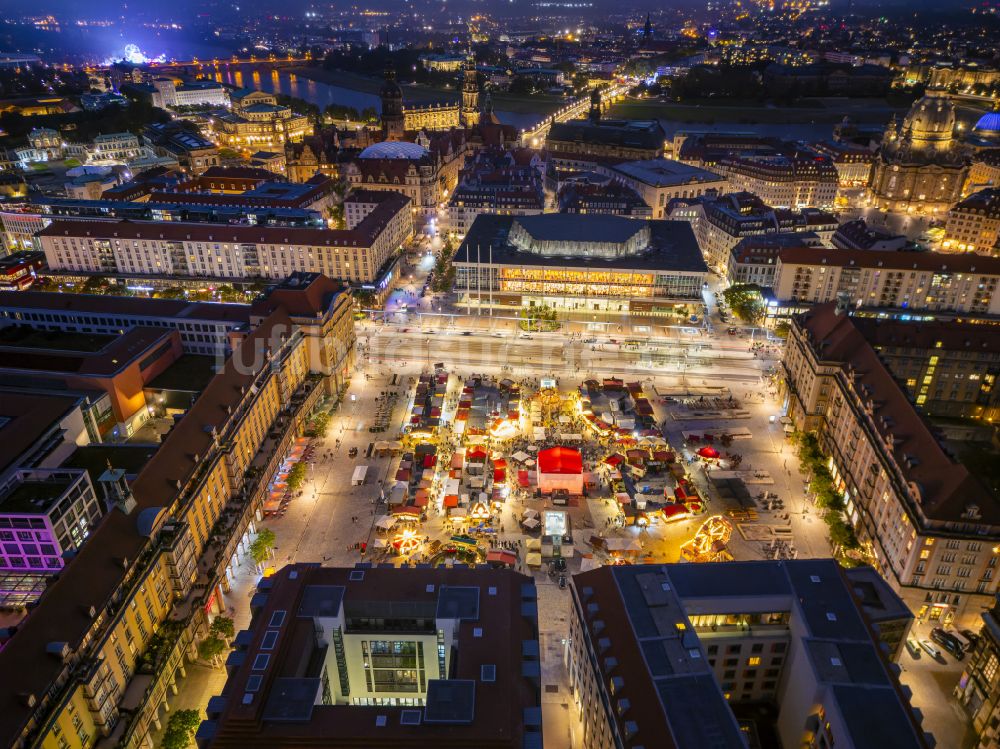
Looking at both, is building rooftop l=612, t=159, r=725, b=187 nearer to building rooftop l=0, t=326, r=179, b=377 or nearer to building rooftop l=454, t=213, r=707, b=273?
building rooftop l=454, t=213, r=707, b=273

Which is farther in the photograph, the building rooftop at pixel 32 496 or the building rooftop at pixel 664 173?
the building rooftop at pixel 664 173

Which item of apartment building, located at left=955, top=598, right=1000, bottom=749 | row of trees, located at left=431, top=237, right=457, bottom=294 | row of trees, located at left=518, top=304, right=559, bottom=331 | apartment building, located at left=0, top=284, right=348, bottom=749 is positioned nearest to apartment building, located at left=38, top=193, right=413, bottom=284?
row of trees, located at left=431, top=237, right=457, bottom=294

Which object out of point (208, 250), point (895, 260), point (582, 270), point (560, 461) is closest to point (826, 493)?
point (560, 461)

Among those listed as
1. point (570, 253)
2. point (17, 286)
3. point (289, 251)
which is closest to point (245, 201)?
point (289, 251)

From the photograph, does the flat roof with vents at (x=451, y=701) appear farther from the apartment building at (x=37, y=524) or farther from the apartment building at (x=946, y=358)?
the apartment building at (x=946, y=358)

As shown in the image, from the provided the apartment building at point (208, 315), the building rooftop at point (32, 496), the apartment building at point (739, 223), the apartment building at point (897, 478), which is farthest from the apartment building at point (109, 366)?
the apartment building at point (739, 223)
